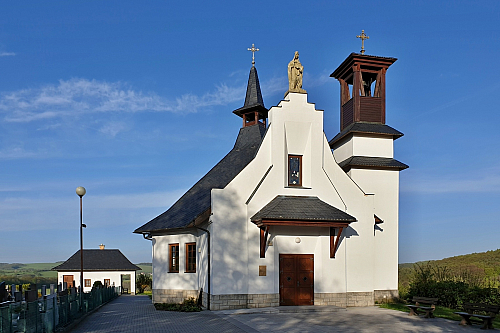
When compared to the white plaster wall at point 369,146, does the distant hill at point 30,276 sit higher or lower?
lower

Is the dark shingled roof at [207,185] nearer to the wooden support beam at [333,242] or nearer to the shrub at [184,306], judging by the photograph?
the shrub at [184,306]

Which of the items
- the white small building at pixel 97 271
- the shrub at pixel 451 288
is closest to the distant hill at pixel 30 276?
the white small building at pixel 97 271

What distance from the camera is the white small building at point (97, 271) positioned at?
155ft

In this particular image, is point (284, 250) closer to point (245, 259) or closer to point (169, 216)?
point (245, 259)

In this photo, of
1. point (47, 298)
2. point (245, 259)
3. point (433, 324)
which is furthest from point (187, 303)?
point (433, 324)

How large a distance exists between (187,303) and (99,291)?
597cm

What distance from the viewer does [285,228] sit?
62.6 feet

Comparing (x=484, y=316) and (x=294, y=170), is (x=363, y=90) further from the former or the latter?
(x=484, y=316)

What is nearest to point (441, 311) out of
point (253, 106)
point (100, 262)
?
point (253, 106)


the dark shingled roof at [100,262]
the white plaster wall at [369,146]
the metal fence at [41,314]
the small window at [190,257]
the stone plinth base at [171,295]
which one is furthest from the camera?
the dark shingled roof at [100,262]

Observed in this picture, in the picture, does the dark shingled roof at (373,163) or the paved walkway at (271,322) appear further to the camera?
the dark shingled roof at (373,163)

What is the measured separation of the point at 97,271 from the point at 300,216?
36.4 metres

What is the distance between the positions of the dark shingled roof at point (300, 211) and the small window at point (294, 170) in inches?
28.5

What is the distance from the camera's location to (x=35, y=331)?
35.2 ft
